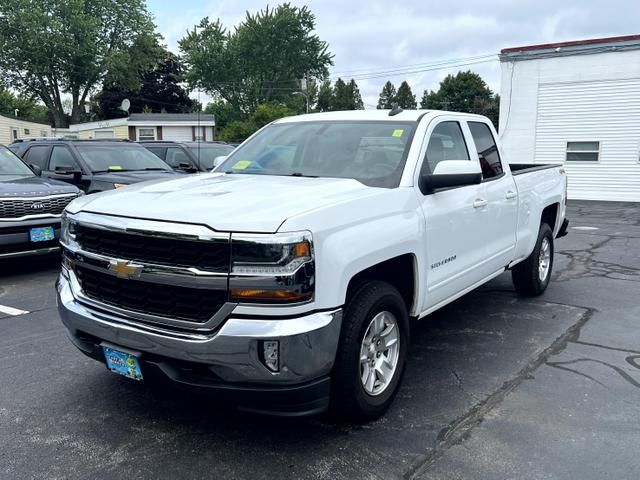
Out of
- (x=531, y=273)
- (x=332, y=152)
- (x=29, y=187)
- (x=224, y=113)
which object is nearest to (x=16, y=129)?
(x=224, y=113)

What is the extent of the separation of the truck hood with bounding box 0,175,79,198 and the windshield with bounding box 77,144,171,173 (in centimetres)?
137

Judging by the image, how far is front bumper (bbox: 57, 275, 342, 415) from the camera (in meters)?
2.74

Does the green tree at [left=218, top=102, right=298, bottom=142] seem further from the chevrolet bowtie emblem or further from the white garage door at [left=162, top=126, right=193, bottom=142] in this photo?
the chevrolet bowtie emblem

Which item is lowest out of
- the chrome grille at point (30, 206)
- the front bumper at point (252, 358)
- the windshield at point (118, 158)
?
the front bumper at point (252, 358)

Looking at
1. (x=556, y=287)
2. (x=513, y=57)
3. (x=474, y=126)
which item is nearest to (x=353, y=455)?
(x=474, y=126)

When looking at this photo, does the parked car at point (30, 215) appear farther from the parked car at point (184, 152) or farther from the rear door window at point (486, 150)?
the rear door window at point (486, 150)

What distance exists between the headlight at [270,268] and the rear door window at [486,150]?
274 centimetres

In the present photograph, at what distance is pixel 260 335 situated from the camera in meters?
2.72

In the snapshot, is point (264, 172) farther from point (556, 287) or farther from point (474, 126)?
point (556, 287)

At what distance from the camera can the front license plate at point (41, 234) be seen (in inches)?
286

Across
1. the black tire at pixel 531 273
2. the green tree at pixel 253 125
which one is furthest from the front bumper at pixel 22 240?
the green tree at pixel 253 125

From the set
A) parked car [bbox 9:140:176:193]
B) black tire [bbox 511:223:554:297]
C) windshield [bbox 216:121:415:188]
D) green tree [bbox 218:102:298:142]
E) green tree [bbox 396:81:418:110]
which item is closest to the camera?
windshield [bbox 216:121:415:188]

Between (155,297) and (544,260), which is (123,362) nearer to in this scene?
(155,297)

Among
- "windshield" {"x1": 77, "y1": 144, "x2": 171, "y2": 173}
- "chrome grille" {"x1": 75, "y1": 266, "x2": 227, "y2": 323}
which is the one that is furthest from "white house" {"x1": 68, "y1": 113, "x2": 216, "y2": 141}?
"chrome grille" {"x1": 75, "y1": 266, "x2": 227, "y2": 323}
